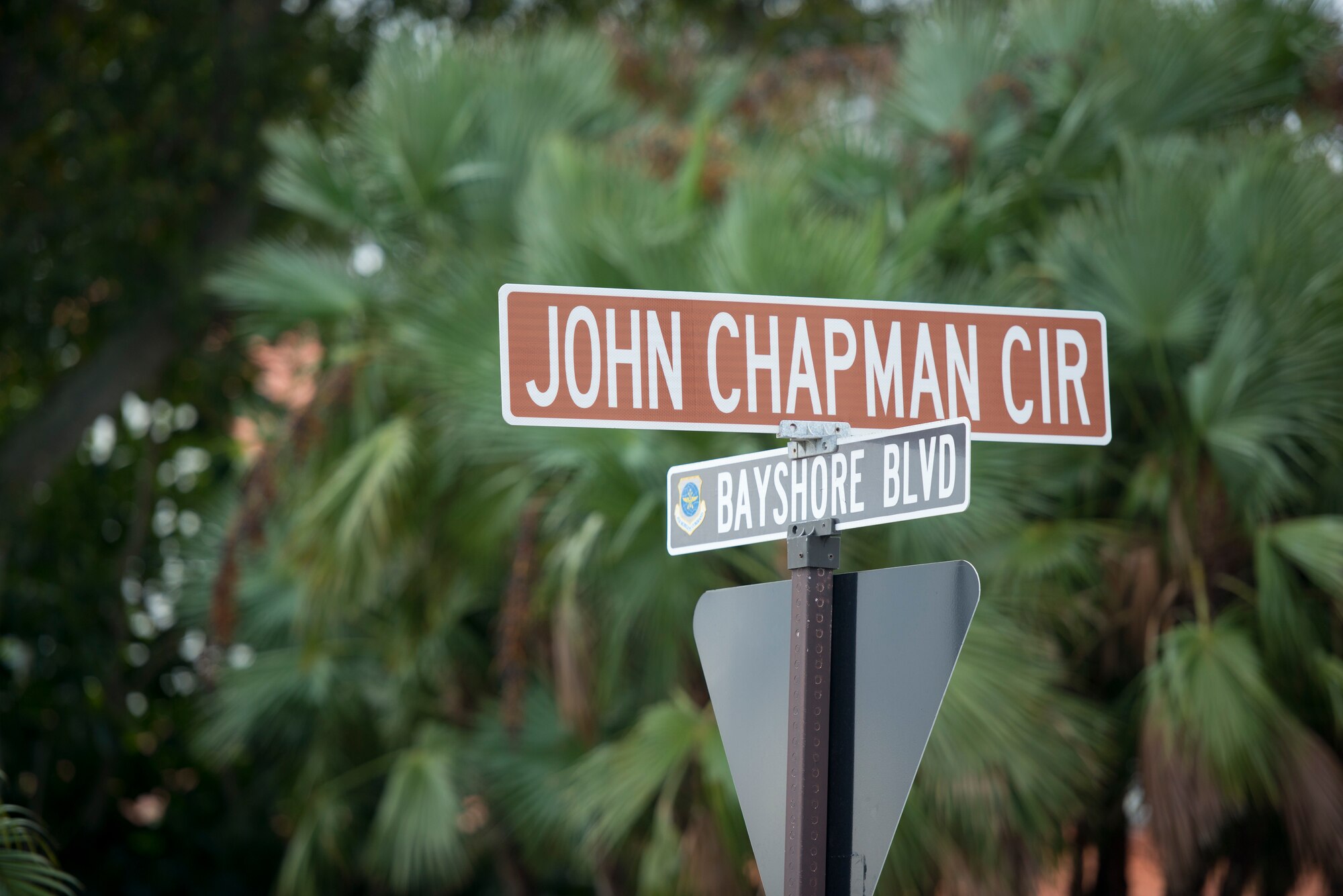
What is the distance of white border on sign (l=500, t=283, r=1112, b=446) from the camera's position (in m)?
2.55

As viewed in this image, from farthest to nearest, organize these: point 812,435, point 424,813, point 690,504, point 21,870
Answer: point 424,813, point 21,870, point 690,504, point 812,435

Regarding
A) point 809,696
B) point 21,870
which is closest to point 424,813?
point 21,870

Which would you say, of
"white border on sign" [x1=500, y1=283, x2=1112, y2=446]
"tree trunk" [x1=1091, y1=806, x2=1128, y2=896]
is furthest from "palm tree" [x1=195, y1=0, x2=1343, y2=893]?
"white border on sign" [x1=500, y1=283, x2=1112, y2=446]

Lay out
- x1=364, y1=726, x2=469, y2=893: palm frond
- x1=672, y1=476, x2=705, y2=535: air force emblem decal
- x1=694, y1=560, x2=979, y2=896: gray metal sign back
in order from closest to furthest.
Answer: x1=694, y1=560, x2=979, y2=896: gray metal sign back → x1=672, y1=476, x2=705, y2=535: air force emblem decal → x1=364, y1=726, x2=469, y2=893: palm frond

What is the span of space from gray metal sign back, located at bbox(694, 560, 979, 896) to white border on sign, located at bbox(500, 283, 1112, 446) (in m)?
0.33

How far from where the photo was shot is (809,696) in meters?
2.47

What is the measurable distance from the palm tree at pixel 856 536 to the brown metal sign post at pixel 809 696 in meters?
3.09

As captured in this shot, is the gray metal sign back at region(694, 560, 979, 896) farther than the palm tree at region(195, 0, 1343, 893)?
No

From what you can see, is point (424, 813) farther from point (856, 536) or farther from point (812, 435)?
point (812, 435)

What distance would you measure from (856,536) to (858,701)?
3.96 m

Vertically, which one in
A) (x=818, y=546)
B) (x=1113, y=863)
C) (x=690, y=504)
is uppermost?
(x=690, y=504)

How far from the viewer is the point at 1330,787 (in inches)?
227

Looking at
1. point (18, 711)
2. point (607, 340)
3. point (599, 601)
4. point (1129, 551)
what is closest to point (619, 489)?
point (599, 601)

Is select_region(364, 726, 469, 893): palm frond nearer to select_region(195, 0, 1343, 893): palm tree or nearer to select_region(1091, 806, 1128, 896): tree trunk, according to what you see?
select_region(195, 0, 1343, 893): palm tree
